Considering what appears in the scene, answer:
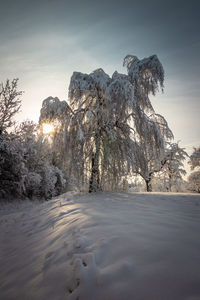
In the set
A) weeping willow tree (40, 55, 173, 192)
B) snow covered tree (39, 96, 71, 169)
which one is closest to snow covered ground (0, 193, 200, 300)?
→ weeping willow tree (40, 55, 173, 192)

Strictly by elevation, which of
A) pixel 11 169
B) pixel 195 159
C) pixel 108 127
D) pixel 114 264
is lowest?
pixel 114 264

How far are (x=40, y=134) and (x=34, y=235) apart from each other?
435cm

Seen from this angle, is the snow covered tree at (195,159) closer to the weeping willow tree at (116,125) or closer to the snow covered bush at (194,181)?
the snow covered bush at (194,181)

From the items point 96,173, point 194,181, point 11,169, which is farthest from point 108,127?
point 194,181

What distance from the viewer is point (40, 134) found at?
19.8 feet

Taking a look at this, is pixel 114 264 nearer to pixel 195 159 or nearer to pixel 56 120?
pixel 56 120

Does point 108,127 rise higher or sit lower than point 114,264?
higher

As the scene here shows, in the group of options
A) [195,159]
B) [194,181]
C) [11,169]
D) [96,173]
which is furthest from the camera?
[194,181]

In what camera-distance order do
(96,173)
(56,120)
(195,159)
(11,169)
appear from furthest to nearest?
1. (195,159)
2. (11,169)
3. (96,173)
4. (56,120)

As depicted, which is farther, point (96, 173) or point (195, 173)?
point (195, 173)

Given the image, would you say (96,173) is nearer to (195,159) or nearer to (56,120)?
(56,120)

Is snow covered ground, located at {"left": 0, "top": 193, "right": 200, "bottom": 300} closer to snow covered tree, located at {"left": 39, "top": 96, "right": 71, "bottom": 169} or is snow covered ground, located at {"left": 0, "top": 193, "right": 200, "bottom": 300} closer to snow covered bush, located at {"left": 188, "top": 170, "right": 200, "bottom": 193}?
snow covered tree, located at {"left": 39, "top": 96, "right": 71, "bottom": 169}

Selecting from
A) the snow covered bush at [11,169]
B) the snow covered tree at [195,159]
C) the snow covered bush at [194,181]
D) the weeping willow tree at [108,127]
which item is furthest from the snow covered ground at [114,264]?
the snow covered bush at [194,181]

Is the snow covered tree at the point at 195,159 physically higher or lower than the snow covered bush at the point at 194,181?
higher
